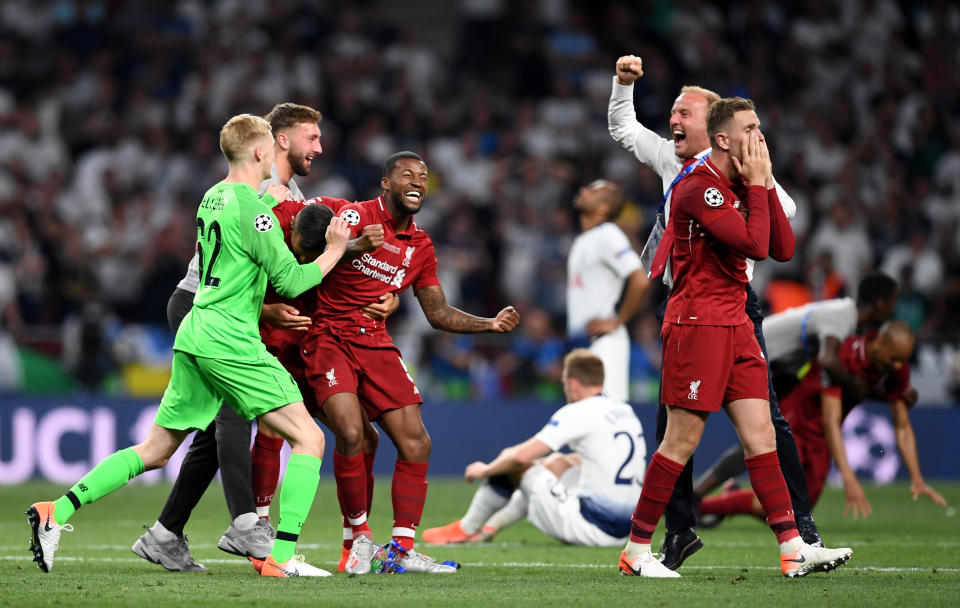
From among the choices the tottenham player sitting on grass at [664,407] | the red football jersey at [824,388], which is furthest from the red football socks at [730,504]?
the tottenham player sitting on grass at [664,407]

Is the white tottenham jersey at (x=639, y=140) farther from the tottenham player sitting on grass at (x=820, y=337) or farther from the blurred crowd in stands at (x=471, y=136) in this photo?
the blurred crowd in stands at (x=471, y=136)

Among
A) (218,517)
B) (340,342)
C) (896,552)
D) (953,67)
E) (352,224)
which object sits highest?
(953,67)

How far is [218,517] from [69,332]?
417 cm

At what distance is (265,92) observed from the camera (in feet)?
59.4

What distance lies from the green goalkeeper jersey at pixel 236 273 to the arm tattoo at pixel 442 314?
870 mm

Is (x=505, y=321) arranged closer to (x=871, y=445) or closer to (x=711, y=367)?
(x=711, y=367)

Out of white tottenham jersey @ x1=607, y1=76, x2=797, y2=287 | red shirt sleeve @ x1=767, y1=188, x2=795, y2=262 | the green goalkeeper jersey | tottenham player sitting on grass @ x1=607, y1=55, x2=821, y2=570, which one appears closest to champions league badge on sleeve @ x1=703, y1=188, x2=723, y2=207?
red shirt sleeve @ x1=767, y1=188, x2=795, y2=262

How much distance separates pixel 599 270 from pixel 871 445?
4.96 m

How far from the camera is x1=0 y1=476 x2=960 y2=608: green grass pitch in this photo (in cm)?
529

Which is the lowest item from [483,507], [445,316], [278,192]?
[483,507]

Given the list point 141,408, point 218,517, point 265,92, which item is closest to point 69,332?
point 141,408

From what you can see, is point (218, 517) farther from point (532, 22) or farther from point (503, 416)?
point (532, 22)

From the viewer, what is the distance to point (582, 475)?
827cm

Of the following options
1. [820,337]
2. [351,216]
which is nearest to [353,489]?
[351,216]
